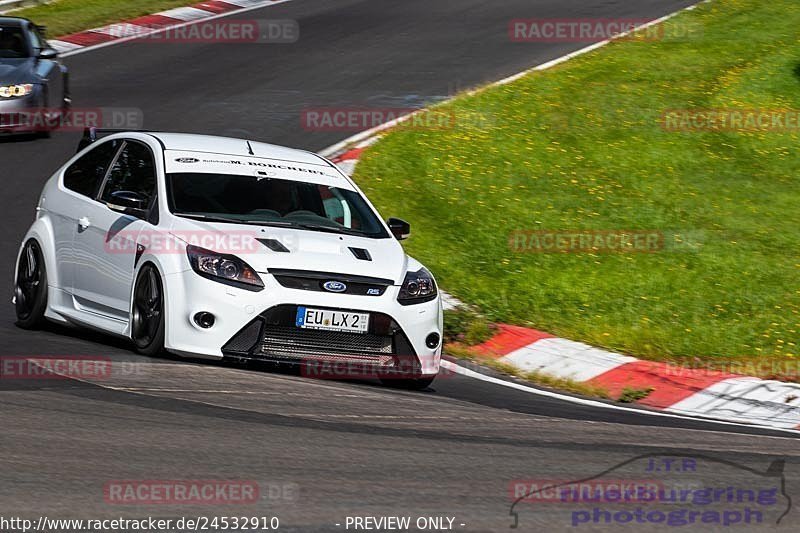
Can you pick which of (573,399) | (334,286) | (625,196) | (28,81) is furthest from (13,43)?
(573,399)

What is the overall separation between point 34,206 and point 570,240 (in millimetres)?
5394

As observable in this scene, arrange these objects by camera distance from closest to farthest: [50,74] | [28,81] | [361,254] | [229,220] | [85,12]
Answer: [361,254] < [229,220] < [28,81] < [50,74] < [85,12]

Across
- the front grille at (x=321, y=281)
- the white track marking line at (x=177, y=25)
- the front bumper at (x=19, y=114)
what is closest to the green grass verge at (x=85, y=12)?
the white track marking line at (x=177, y=25)

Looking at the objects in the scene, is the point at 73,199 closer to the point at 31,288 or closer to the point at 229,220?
the point at 31,288

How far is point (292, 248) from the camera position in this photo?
8.29 meters

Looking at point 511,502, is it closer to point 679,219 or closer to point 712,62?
point 679,219

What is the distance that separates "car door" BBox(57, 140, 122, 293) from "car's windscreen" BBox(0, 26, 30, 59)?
741 centimetres

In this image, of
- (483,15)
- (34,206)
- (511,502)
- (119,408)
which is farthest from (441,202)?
(483,15)

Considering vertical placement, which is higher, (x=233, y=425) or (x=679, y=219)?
(x=233, y=425)

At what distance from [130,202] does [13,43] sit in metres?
9.16

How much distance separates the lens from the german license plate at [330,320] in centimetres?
798

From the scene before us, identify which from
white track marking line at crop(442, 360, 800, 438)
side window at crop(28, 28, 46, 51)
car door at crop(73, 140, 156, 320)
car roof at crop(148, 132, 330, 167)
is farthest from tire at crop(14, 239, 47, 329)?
side window at crop(28, 28, 46, 51)

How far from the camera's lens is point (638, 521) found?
17.0 ft

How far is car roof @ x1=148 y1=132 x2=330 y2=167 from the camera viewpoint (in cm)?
928
